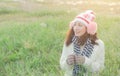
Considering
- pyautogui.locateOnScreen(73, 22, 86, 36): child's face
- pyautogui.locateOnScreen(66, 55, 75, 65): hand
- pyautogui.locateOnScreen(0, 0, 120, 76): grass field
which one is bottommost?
pyautogui.locateOnScreen(0, 0, 120, 76): grass field

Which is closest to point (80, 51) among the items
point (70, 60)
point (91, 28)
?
point (70, 60)

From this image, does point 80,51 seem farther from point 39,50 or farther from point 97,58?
point 39,50

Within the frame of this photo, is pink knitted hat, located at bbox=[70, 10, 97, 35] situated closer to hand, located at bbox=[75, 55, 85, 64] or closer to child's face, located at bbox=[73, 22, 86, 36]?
child's face, located at bbox=[73, 22, 86, 36]

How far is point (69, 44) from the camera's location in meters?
4.94

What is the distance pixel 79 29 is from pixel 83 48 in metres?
0.25

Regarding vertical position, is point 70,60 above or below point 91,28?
below

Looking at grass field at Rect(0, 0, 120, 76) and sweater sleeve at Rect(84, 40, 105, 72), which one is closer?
sweater sleeve at Rect(84, 40, 105, 72)

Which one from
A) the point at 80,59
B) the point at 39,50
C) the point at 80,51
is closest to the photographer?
the point at 80,59

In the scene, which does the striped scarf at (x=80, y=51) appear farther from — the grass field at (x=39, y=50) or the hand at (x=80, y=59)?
the grass field at (x=39, y=50)

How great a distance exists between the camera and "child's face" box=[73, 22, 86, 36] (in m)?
4.86

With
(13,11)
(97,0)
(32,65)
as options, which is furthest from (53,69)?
(97,0)

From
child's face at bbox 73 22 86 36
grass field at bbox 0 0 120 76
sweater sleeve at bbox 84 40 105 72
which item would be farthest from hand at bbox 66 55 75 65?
grass field at bbox 0 0 120 76

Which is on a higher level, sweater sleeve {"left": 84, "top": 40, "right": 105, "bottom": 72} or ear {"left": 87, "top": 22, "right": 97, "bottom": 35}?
ear {"left": 87, "top": 22, "right": 97, "bottom": 35}

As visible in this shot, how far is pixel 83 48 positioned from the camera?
4922 mm
